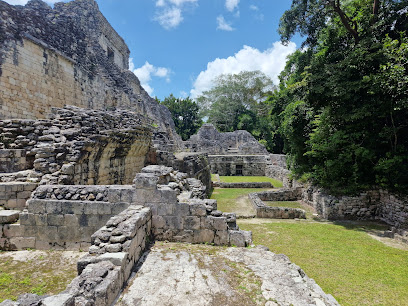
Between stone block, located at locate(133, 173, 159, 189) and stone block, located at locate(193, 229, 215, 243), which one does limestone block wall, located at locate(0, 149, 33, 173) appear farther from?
stone block, located at locate(193, 229, 215, 243)

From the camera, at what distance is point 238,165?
27.3 m

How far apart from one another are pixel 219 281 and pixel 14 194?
5421mm

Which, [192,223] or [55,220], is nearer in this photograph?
[192,223]

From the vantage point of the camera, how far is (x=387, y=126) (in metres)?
9.63

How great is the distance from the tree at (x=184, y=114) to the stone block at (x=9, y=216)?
1502 inches

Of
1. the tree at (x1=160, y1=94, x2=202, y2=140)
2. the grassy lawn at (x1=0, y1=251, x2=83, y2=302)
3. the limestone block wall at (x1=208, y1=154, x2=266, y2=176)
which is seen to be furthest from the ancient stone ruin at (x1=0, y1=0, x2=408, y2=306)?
the tree at (x1=160, y1=94, x2=202, y2=140)

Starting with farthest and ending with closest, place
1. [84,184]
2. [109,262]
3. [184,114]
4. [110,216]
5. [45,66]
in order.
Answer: [184,114]
[45,66]
[84,184]
[110,216]
[109,262]

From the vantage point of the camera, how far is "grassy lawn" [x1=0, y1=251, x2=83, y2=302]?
3.58 m

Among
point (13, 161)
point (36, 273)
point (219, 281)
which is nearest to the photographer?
point (219, 281)

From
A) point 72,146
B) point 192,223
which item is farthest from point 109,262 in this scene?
point 72,146

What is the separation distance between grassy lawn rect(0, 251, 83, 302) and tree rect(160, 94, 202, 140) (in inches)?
1528

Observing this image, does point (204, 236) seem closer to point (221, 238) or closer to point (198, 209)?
point (221, 238)

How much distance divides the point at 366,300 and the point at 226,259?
288cm

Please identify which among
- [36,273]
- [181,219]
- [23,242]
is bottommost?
[36,273]
